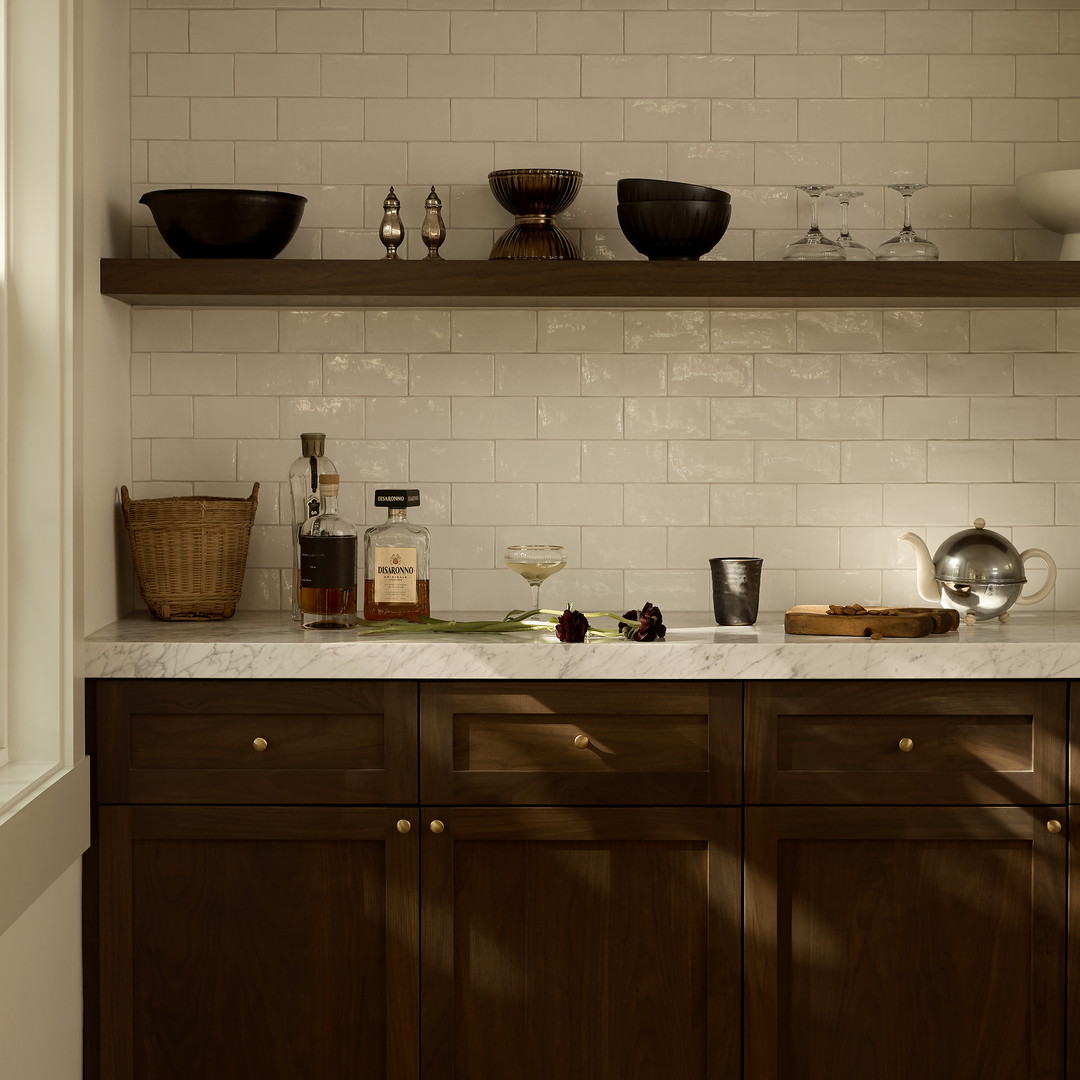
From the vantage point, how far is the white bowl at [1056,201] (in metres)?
2.72

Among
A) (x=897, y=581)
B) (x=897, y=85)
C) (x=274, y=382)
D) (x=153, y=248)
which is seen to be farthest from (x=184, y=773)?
(x=897, y=85)

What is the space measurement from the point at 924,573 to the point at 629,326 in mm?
939

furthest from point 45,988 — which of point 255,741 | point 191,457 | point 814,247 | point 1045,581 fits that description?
point 1045,581

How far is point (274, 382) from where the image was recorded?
9.60ft

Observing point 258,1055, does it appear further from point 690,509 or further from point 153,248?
point 153,248

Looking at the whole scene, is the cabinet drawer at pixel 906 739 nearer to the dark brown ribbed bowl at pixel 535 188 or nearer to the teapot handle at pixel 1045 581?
the teapot handle at pixel 1045 581

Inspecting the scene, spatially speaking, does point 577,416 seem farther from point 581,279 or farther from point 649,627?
point 649,627

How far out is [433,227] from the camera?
2740 mm

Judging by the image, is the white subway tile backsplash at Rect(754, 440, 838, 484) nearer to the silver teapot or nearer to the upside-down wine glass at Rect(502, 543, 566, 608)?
the silver teapot

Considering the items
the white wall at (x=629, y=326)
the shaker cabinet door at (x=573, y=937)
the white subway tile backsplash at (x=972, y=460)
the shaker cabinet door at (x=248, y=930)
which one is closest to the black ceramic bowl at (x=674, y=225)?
the white wall at (x=629, y=326)

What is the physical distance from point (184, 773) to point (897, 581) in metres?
1.77

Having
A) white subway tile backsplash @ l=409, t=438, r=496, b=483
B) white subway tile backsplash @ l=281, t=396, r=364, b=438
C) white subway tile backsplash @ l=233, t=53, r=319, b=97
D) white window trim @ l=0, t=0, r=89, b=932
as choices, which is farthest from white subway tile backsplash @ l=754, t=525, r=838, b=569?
white window trim @ l=0, t=0, r=89, b=932

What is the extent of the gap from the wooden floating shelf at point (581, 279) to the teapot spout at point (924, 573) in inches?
22.8

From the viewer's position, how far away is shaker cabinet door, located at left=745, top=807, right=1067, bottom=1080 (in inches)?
94.3
